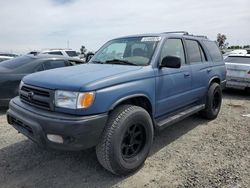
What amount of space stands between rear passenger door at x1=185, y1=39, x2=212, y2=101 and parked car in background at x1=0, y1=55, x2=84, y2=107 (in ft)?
12.1

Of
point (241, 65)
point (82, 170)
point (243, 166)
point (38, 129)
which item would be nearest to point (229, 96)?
point (241, 65)

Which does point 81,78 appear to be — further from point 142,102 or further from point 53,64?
point 53,64

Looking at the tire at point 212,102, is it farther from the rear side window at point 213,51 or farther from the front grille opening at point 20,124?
the front grille opening at point 20,124

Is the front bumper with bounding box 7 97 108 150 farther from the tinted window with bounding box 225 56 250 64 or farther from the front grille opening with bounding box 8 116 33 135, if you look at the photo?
the tinted window with bounding box 225 56 250 64

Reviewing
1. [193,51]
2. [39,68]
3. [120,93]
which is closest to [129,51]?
[120,93]

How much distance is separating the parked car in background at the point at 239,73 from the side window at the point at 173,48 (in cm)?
497

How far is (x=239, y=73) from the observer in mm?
9062

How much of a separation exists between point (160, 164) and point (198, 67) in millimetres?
2232

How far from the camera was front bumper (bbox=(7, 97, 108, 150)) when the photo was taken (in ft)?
9.82

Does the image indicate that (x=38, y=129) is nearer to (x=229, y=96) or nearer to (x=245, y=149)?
(x=245, y=149)

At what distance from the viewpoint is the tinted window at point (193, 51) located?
16.8 feet

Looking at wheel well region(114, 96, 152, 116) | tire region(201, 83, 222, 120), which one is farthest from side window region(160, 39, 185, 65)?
tire region(201, 83, 222, 120)

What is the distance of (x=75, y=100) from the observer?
3.09m

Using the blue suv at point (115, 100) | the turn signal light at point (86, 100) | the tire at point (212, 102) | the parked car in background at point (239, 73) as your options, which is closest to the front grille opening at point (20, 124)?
the blue suv at point (115, 100)
